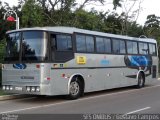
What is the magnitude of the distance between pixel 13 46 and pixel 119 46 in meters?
7.00

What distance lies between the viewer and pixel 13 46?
51.3 feet

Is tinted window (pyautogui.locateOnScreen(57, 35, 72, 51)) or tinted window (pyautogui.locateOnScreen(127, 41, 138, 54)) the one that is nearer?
tinted window (pyautogui.locateOnScreen(57, 35, 72, 51))

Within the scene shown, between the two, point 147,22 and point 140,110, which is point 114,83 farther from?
point 147,22

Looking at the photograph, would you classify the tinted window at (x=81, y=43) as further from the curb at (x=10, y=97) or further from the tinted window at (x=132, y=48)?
the tinted window at (x=132, y=48)

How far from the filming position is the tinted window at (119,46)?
2008 cm

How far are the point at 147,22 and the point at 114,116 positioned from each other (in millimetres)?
62814

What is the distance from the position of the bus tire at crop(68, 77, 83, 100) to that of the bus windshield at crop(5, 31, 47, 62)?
2237mm

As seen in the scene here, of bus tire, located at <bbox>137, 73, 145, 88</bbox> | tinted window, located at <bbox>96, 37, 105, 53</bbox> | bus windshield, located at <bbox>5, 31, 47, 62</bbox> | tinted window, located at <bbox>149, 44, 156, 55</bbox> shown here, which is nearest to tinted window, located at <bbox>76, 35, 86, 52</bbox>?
tinted window, located at <bbox>96, 37, 105, 53</bbox>

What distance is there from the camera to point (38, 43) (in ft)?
49.0

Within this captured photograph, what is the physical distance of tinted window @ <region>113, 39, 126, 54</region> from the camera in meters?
20.1

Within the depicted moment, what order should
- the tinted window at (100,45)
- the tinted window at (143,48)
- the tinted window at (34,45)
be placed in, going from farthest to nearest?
the tinted window at (143,48) → the tinted window at (100,45) → the tinted window at (34,45)

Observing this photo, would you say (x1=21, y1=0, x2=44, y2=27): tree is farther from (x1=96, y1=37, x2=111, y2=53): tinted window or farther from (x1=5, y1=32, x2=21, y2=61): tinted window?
(x1=5, y1=32, x2=21, y2=61): tinted window

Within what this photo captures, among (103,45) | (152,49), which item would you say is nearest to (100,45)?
(103,45)

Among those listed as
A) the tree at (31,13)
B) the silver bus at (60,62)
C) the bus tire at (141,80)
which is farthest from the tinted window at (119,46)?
the tree at (31,13)
